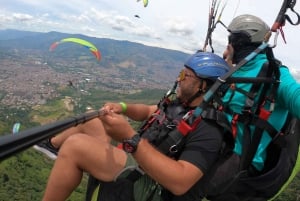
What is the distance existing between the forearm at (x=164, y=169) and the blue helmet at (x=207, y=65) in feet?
4.06

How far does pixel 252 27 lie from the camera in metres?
4.26

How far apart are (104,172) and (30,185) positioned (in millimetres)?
72816

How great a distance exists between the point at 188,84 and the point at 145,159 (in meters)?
1.34

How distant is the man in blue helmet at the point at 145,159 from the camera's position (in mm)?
3166

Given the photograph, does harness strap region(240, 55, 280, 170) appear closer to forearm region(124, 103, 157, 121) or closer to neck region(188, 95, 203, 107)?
neck region(188, 95, 203, 107)

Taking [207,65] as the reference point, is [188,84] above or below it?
below

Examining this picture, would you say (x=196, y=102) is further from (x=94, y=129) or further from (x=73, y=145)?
(x=73, y=145)

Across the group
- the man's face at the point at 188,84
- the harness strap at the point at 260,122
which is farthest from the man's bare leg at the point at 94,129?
the harness strap at the point at 260,122

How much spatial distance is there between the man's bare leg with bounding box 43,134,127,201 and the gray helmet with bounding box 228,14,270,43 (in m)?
2.10

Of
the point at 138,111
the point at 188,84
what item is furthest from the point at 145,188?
the point at 138,111

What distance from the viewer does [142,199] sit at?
3633mm

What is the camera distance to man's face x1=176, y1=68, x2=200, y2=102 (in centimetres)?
419

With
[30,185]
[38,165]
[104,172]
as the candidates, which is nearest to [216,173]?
[104,172]

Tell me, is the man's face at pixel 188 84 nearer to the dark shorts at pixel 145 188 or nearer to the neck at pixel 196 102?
the neck at pixel 196 102
